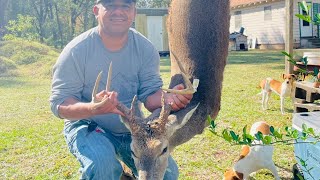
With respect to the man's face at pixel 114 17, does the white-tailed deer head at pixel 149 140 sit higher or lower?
lower

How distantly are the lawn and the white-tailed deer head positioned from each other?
5.82ft

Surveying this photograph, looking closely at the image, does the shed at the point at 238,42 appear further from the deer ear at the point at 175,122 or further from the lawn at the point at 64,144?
the deer ear at the point at 175,122

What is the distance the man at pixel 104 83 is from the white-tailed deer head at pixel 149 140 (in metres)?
0.22

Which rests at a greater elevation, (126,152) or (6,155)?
(126,152)

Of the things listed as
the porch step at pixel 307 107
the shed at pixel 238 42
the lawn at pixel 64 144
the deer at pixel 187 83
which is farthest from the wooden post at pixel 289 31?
the shed at pixel 238 42

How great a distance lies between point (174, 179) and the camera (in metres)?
Result: 3.49

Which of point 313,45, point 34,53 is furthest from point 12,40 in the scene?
point 313,45

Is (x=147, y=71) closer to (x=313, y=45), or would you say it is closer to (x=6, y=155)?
(x=6, y=155)

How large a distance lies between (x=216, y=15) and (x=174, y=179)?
5.78 feet

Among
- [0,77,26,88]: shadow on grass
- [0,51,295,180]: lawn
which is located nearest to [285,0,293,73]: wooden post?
[0,51,295,180]: lawn

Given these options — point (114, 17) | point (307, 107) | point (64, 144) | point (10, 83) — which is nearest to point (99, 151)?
point (114, 17)

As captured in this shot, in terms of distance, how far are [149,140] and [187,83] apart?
636 millimetres

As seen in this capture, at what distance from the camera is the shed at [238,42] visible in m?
27.3

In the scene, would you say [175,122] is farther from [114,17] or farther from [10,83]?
[10,83]
